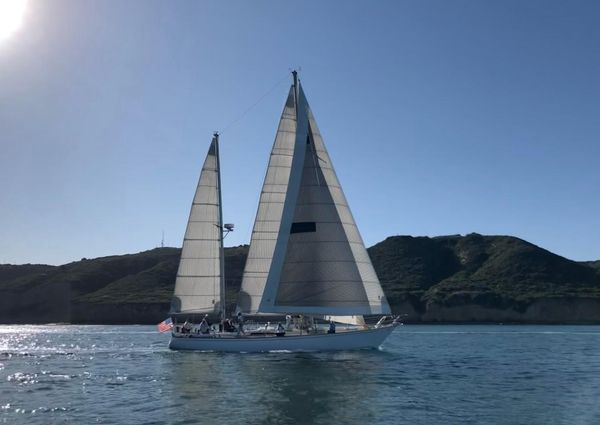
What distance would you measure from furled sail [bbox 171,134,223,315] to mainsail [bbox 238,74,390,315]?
3.89 meters

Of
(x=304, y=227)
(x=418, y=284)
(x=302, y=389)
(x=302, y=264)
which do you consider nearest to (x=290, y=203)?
(x=304, y=227)

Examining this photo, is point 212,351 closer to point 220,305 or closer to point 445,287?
point 220,305

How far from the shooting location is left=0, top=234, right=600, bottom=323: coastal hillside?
387 ft

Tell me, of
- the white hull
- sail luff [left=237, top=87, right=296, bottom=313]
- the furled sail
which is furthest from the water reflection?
the furled sail

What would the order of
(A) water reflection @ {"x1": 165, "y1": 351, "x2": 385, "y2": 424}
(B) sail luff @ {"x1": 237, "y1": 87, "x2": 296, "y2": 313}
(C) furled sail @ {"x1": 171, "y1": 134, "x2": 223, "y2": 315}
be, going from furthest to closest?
1. (C) furled sail @ {"x1": 171, "y1": 134, "x2": 223, "y2": 315}
2. (B) sail luff @ {"x1": 237, "y1": 87, "x2": 296, "y2": 313}
3. (A) water reflection @ {"x1": 165, "y1": 351, "x2": 385, "y2": 424}

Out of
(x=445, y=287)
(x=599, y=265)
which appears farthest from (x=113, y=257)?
(x=599, y=265)

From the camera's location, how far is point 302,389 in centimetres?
2578

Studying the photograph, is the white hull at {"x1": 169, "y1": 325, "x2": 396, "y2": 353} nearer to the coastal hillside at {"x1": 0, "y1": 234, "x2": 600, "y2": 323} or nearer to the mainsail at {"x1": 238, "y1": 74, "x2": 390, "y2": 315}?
the mainsail at {"x1": 238, "y1": 74, "x2": 390, "y2": 315}

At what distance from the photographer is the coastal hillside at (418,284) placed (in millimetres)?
117812

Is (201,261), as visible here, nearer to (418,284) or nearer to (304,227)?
(304,227)

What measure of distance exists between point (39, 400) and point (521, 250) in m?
139

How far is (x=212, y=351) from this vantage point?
4200 centimetres

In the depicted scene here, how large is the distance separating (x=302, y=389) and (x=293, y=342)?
43.9 feet

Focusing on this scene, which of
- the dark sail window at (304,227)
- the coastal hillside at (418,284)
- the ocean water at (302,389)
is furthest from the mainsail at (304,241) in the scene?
the coastal hillside at (418,284)
